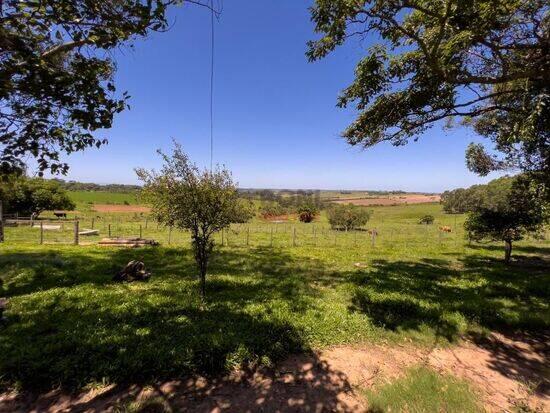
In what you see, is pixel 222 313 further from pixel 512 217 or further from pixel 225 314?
pixel 512 217

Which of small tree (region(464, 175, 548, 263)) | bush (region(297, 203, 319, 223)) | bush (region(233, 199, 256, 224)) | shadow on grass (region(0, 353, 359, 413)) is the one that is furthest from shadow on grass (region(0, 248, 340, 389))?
bush (region(297, 203, 319, 223))

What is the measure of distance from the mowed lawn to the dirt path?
354 mm

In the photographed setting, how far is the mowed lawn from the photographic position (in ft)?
20.2

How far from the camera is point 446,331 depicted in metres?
8.12

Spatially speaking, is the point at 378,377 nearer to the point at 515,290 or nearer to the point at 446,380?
the point at 446,380

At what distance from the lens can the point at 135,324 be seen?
775cm

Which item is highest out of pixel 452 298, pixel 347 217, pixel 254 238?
pixel 347 217

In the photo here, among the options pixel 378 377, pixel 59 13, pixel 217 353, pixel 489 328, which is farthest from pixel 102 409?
pixel 489 328

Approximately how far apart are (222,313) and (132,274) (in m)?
5.68

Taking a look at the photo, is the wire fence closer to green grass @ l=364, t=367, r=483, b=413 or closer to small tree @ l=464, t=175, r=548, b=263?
small tree @ l=464, t=175, r=548, b=263

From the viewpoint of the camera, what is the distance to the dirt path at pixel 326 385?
514 cm

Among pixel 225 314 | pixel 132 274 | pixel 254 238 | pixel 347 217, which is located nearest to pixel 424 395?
pixel 225 314

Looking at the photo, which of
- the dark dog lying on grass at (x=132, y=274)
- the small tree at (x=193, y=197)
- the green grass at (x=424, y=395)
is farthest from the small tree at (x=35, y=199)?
the green grass at (x=424, y=395)

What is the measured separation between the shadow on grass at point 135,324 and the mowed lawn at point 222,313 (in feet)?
0.09
